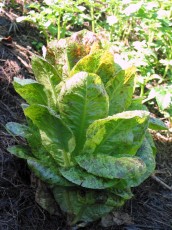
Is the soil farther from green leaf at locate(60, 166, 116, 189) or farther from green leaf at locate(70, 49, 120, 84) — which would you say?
green leaf at locate(70, 49, 120, 84)

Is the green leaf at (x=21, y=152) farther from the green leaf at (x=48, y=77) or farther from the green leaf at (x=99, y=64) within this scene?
the green leaf at (x=99, y=64)

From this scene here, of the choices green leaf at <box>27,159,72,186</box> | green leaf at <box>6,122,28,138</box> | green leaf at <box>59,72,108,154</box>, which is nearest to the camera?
green leaf at <box>59,72,108,154</box>

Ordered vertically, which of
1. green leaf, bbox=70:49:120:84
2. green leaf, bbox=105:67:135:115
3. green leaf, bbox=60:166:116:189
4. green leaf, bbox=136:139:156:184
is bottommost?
green leaf, bbox=136:139:156:184

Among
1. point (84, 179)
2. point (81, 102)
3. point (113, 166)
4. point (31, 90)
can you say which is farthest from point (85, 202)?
point (31, 90)

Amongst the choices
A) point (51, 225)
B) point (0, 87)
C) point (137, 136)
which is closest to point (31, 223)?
point (51, 225)

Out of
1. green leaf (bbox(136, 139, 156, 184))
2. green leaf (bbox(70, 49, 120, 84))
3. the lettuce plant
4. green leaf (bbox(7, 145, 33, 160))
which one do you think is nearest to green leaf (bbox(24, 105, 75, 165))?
the lettuce plant

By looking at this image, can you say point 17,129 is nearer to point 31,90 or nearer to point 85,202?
point 31,90

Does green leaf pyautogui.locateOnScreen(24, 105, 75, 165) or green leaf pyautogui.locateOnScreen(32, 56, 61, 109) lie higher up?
green leaf pyautogui.locateOnScreen(32, 56, 61, 109)
